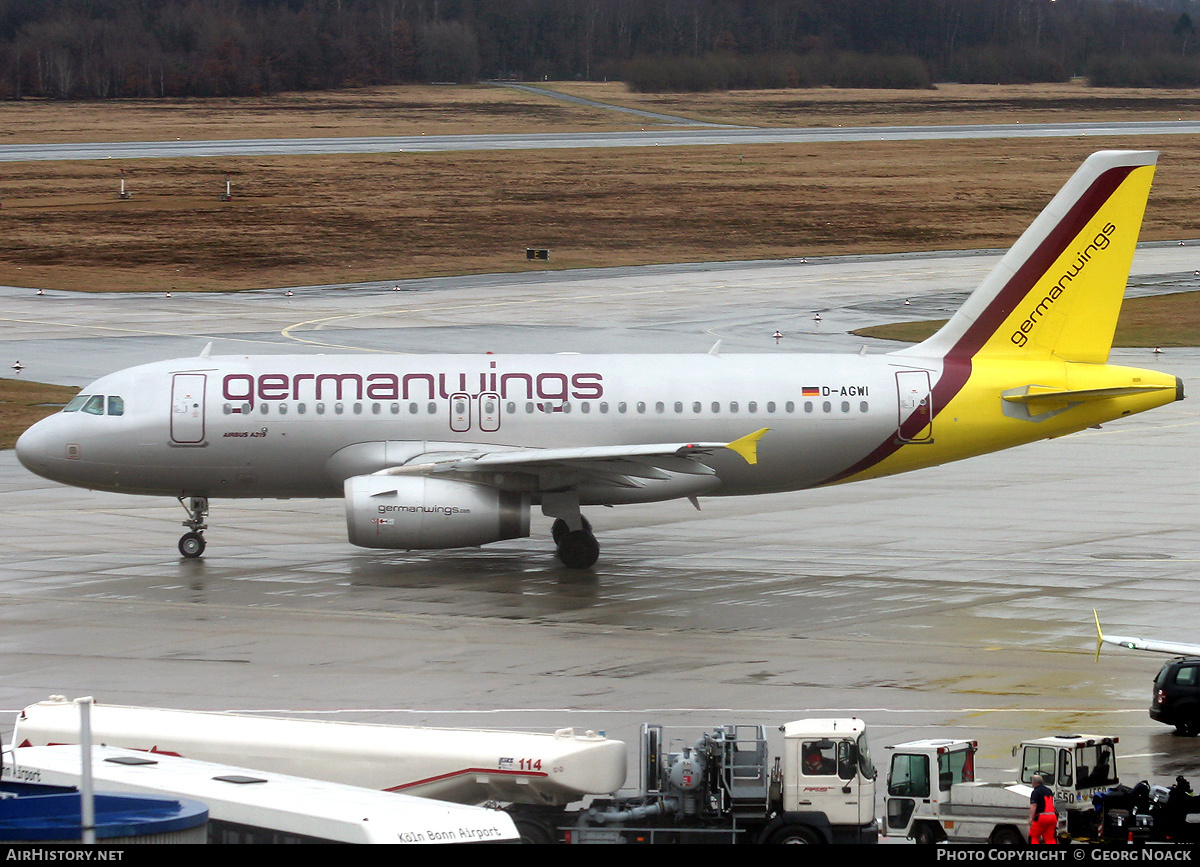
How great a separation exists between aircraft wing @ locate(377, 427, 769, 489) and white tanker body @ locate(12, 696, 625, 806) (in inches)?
585

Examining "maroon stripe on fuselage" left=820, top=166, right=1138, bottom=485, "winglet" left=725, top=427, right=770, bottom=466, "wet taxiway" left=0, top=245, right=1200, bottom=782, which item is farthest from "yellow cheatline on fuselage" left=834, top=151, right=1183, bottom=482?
"winglet" left=725, top=427, right=770, bottom=466

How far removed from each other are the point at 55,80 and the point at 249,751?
7634 inches

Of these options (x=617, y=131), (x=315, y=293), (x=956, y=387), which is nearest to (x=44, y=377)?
(x=315, y=293)

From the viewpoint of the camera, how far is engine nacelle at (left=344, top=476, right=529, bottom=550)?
115ft

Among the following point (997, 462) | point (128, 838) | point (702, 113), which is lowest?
point (997, 462)

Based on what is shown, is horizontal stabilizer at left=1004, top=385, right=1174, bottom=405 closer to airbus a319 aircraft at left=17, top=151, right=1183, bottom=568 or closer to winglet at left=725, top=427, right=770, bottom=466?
airbus a319 aircraft at left=17, top=151, right=1183, bottom=568

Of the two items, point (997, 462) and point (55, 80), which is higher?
point (55, 80)

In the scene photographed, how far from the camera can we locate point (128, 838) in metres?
14.2

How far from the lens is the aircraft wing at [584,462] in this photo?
34844 mm

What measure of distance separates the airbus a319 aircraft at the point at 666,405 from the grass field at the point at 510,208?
133ft

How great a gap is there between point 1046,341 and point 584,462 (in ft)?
39.3

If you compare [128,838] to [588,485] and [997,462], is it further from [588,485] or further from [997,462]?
[997,462]

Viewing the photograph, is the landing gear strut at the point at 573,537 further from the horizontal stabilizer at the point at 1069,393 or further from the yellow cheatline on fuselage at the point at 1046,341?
the horizontal stabilizer at the point at 1069,393

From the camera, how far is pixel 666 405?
3844 centimetres
